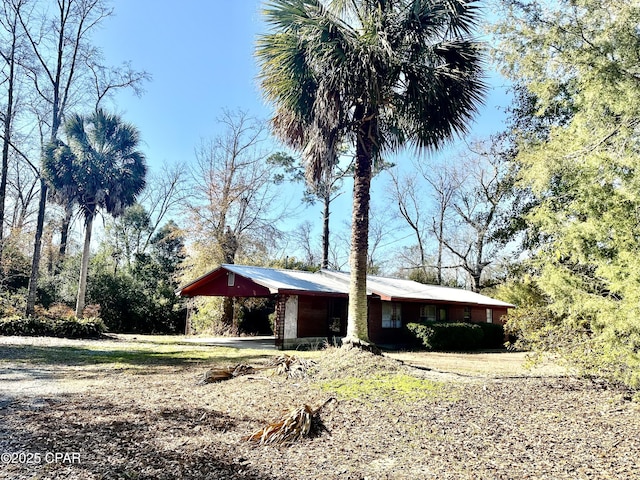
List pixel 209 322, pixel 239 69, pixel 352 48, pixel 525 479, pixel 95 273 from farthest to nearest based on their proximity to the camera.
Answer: pixel 95 273 < pixel 209 322 < pixel 239 69 < pixel 352 48 < pixel 525 479

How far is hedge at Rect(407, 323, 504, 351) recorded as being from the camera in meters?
16.2

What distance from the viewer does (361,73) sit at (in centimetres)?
914

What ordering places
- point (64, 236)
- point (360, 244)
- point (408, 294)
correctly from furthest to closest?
point (64, 236) < point (408, 294) < point (360, 244)

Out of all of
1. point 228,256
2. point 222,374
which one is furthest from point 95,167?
point 222,374

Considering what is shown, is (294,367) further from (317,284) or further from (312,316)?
(317,284)

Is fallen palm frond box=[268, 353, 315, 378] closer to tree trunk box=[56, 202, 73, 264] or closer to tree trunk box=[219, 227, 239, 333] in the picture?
tree trunk box=[219, 227, 239, 333]

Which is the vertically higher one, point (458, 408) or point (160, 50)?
point (160, 50)

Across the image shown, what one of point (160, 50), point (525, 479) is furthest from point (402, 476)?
point (160, 50)

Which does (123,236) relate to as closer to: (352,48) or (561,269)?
(352,48)

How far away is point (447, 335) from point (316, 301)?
524cm

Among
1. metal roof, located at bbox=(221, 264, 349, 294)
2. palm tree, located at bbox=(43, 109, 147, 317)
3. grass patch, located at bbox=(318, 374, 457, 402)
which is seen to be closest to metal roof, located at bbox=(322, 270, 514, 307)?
metal roof, located at bbox=(221, 264, 349, 294)

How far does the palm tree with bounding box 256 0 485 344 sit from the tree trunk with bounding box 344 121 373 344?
2 centimetres

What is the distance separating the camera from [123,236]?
32.2 metres

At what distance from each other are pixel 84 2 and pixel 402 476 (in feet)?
76.5
